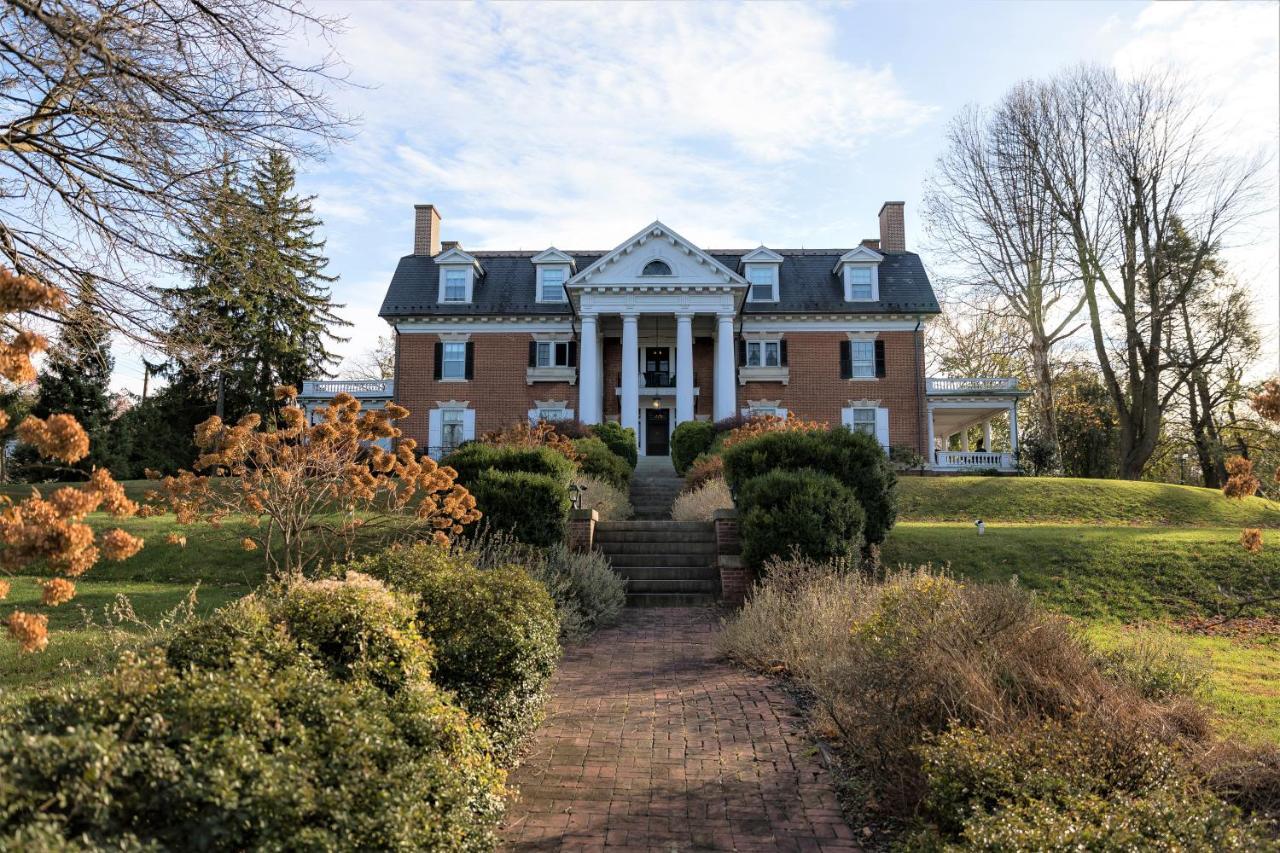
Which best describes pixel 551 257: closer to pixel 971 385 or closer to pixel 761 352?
pixel 761 352

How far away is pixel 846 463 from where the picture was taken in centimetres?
1243

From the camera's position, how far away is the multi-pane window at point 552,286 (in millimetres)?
33156

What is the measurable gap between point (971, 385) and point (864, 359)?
13.8 feet

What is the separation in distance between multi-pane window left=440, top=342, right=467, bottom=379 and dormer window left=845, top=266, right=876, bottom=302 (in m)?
15.7

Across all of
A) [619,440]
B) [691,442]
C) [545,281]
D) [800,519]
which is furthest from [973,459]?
[800,519]

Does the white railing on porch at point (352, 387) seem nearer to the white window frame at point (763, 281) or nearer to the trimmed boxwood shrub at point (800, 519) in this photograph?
the white window frame at point (763, 281)

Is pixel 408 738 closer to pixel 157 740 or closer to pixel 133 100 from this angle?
pixel 157 740

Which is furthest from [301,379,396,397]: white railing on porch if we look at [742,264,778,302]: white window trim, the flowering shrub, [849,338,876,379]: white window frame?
the flowering shrub

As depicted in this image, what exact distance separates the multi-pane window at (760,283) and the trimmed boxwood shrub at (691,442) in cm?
1000

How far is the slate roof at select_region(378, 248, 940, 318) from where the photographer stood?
32219mm

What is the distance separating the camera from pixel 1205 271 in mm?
28516

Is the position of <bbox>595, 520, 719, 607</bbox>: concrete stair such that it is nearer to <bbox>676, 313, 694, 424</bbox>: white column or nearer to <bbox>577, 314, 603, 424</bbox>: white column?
<bbox>676, 313, 694, 424</bbox>: white column

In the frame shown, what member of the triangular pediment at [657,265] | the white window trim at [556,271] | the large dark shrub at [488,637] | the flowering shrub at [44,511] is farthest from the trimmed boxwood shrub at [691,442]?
the flowering shrub at [44,511]

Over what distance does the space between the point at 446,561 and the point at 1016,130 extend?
29124 mm
